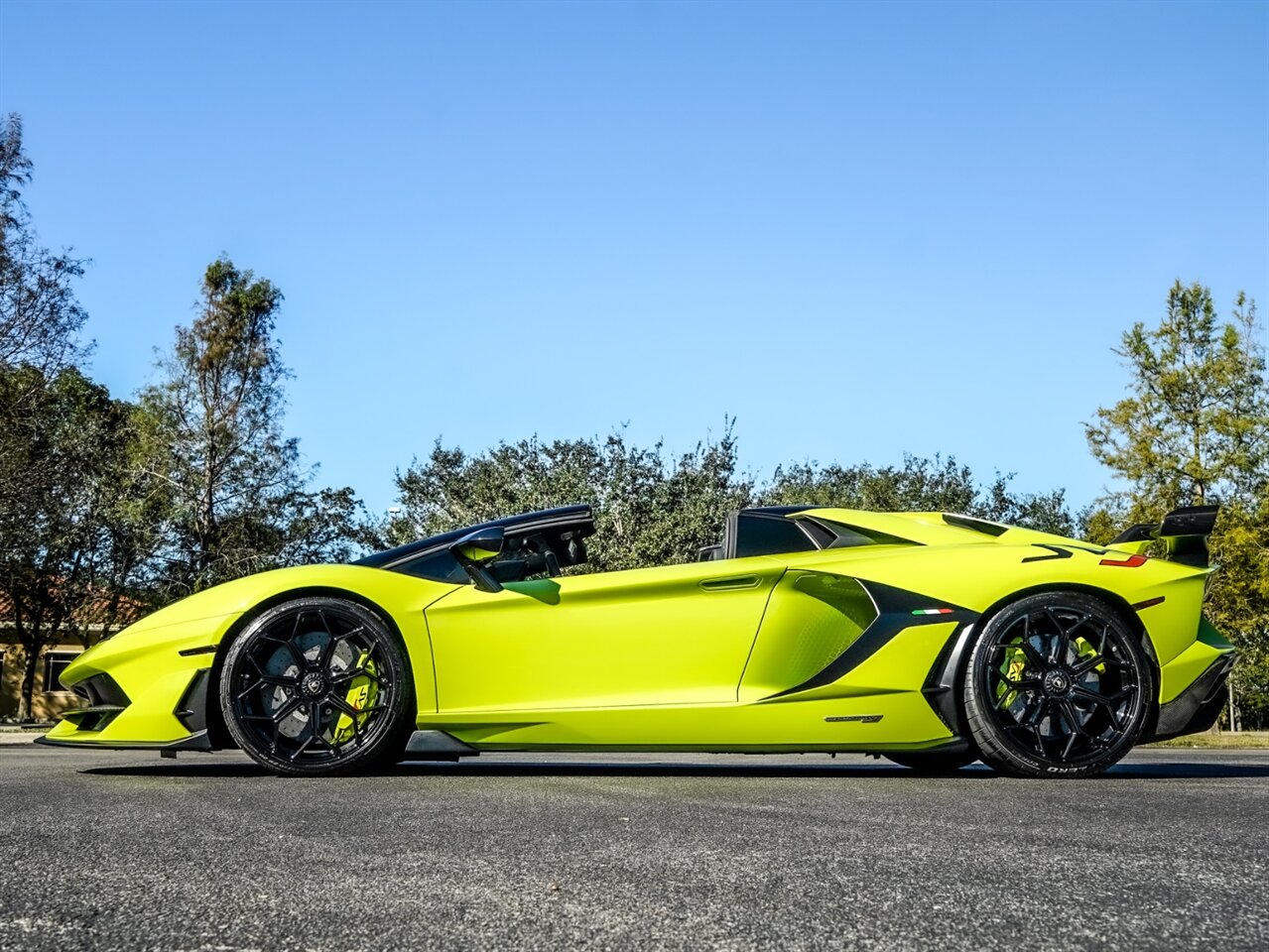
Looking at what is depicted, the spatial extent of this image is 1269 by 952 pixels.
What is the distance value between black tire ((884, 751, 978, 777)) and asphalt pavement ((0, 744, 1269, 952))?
77 cm

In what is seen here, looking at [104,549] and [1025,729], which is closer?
[1025,729]

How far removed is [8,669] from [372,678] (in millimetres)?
48710

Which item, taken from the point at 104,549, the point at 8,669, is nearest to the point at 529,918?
the point at 104,549

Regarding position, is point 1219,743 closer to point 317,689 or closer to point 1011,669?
point 1011,669

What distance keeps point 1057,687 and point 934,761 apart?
5.20ft

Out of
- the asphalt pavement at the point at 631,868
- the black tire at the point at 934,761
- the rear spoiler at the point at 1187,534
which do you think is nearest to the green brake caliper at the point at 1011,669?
the black tire at the point at 934,761

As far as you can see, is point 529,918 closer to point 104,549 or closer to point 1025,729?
point 1025,729

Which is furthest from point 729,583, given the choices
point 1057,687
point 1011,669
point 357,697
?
point 357,697

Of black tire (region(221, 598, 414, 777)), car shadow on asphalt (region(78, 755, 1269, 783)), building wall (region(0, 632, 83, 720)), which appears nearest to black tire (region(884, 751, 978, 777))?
car shadow on asphalt (region(78, 755, 1269, 783))

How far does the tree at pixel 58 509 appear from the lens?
80.6 ft

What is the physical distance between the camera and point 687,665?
17.9ft

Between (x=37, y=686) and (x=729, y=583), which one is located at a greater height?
(x=729, y=583)

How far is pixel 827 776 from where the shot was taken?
5.53m

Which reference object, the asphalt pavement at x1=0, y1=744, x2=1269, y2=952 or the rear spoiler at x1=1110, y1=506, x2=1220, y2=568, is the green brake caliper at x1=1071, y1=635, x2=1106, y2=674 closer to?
the rear spoiler at x1=1110, y1=506, x2=1220, y2=568
